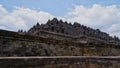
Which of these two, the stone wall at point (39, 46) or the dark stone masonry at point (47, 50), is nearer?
the dark stone masonry at point (47, 50)

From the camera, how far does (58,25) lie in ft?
92.6

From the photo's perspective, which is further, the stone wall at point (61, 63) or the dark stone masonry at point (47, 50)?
the dark stone masonry at point (47, 50)

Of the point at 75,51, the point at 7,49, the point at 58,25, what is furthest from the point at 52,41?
the point at 58,25

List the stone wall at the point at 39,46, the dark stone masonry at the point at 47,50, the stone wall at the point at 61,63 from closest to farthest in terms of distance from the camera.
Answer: the stone wall at the point at 61,63
the dark stone masonry at the point at 47,50
the stone wall at the point at 39,46

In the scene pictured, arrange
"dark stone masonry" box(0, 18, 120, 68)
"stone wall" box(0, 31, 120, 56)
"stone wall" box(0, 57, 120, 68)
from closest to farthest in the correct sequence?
1. "stone wall" box(0, 57, 120, 68)
2. "dark stone masonry" box(0, 18, 120, 68)
3. "stone wall" box(0, 31, 120, 56)

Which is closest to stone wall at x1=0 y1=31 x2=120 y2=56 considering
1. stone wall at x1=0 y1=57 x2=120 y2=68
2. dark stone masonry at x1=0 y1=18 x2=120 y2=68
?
dark stone masonry at x1=0 y1=18 x2=120 y2=68

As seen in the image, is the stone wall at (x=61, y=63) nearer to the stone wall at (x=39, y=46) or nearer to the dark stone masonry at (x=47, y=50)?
the dark stone masonry at (x=47, y=50)

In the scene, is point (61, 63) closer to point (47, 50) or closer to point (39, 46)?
point (39, 46)

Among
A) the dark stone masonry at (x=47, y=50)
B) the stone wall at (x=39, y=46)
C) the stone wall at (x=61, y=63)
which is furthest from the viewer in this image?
the stone wall at (x=39, y=46)

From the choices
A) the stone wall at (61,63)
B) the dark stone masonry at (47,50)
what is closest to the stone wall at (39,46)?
the dark stone masonry at (47,50)

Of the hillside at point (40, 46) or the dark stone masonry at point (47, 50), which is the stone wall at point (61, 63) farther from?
the hillside at point (40, 46)

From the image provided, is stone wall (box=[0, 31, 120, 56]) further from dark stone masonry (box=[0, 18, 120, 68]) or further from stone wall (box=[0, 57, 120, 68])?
stone wall (box=[0, 57, 120, 68])

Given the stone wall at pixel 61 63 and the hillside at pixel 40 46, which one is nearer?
the stone wall at pixel 61 63

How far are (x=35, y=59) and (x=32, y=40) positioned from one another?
3513 mm
